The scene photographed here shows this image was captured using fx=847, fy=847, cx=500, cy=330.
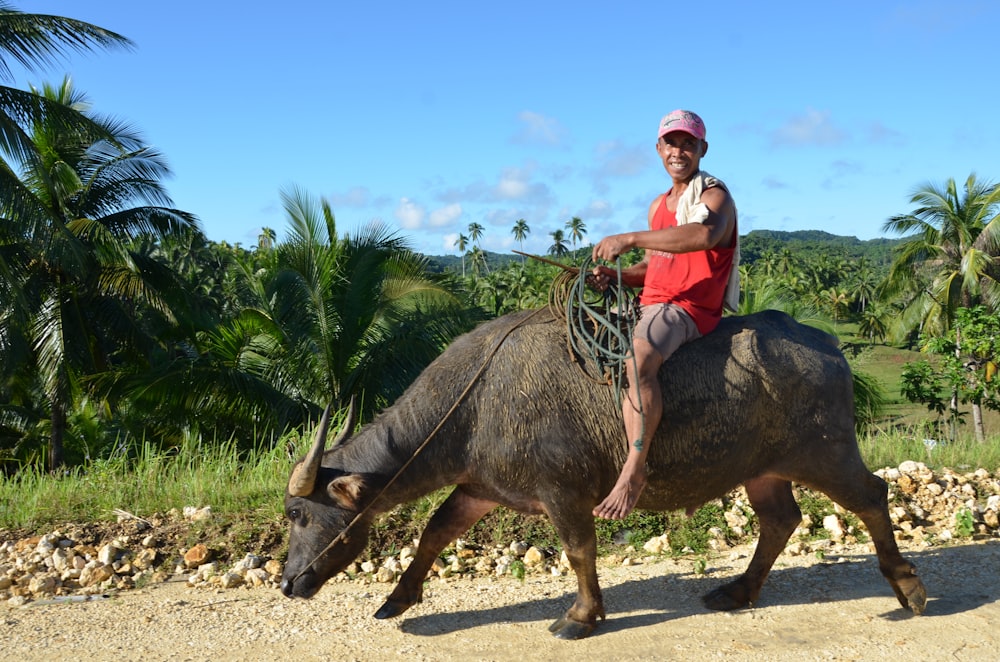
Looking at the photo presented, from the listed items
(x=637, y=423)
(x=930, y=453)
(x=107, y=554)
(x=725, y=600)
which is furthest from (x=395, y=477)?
(x=930, y=453)

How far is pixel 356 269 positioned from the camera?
41.2 ft

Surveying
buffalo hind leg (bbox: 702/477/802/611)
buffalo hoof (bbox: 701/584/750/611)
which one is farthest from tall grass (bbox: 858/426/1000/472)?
buffalo hoof (bbox: 701/584/750/611)

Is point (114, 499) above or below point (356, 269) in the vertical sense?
below

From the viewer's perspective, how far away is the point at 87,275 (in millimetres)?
16344

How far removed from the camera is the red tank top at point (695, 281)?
14.1 ft

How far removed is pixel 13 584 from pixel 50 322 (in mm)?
14521

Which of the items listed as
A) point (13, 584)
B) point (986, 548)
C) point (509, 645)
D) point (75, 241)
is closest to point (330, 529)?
point (509, 645)

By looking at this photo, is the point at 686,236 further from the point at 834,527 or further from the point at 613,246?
the point at 834,527

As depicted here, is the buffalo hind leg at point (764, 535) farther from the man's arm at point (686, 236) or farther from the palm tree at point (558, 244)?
the palm tree at point (558, 244)

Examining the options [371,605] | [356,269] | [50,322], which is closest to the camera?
[371,605]

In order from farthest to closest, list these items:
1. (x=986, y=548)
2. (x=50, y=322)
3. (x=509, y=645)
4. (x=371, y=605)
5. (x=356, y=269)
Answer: (x=50, y=322) < (x=356, y=269) < (x=986, y=548) < (x=371, y=605) < (x=509, y=645)

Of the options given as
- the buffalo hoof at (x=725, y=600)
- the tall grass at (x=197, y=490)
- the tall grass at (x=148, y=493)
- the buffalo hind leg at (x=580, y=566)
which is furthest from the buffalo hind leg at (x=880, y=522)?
the tall grass at (x=148, y=493)

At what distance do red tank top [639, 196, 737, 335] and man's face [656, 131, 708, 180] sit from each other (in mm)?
243

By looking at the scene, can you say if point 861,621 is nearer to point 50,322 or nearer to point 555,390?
point 555,390
